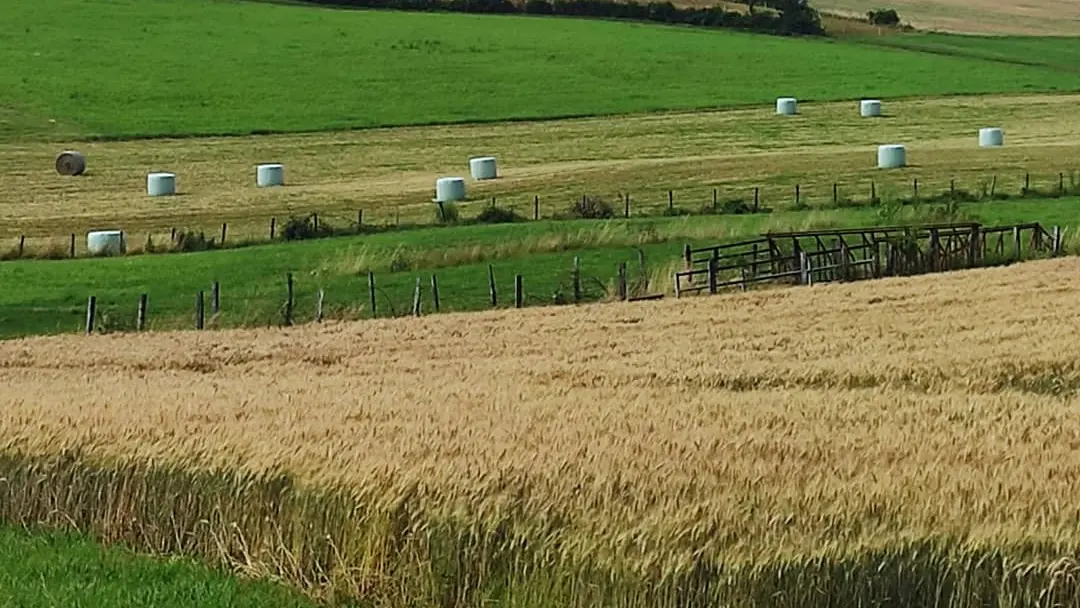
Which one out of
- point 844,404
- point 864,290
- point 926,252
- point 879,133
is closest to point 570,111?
point 879,133

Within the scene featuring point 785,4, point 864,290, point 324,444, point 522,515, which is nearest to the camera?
point 522,515

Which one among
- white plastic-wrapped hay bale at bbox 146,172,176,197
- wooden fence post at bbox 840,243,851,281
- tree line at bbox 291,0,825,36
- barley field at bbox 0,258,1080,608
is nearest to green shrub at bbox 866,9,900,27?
tree line at bbox 291,0,825,36

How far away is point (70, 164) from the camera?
207ft

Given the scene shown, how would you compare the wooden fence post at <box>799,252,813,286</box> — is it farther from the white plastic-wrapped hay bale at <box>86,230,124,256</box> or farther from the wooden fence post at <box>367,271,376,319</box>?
the white plastic-wrapped hay bale at <box>86,230,124,256</box>

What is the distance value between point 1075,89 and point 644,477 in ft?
266

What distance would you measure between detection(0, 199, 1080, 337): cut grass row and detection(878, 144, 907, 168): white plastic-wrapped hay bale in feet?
33.2

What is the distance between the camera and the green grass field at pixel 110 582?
39.6 feet

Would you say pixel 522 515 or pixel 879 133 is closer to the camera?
pixel 522 515

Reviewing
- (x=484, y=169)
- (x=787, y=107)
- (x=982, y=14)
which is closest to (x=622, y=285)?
(x=484, y=169)

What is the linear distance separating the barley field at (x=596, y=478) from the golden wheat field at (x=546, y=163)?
31442 millimetres

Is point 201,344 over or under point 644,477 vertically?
under

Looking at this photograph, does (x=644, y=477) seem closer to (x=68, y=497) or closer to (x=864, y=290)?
(x=68, y=497)

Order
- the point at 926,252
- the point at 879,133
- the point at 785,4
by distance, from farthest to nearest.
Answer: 1. the point at 785,4
2. the point at 879,133
3. the point at 926,252

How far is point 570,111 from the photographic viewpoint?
3157 inches
